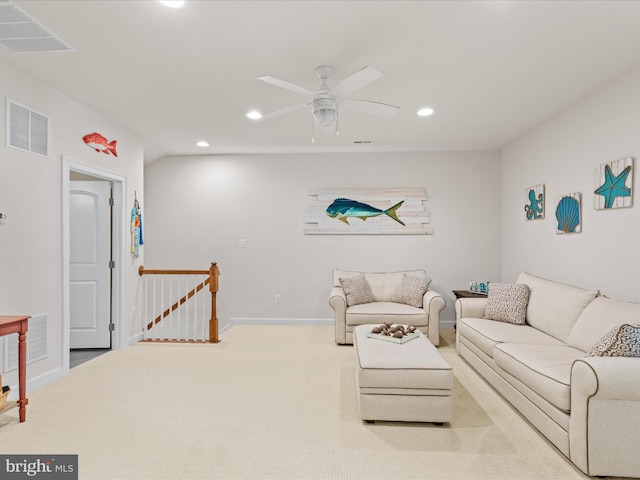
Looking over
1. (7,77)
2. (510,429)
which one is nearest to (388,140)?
(510,429)

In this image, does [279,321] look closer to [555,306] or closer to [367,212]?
[367,212]

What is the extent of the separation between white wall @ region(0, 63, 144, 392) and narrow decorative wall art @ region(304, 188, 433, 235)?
3.11 m

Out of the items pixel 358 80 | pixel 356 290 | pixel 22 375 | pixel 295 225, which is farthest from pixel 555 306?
pixel 22 375

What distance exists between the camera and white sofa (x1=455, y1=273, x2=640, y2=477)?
1.96 m

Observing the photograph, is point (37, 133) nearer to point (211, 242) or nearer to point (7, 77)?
point (7, 77)

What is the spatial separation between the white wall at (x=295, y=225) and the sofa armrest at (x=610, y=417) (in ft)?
12.2

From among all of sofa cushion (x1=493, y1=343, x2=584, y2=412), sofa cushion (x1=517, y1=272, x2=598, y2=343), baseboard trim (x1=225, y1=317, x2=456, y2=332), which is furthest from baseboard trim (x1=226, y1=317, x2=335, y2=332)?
sofa cushion (x1=493, y1=343, x2=584, y2=412)

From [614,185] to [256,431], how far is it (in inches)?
142

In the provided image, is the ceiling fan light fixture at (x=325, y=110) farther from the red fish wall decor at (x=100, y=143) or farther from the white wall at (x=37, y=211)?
the red fish wall decor at (x=100, y=143)

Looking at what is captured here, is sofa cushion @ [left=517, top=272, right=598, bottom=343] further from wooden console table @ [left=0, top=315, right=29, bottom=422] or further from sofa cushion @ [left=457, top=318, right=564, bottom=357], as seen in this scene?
wooden console table @ [left=0, top=315, right=29, bottom=422]

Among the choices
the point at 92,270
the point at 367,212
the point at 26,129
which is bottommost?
the point at 92,270

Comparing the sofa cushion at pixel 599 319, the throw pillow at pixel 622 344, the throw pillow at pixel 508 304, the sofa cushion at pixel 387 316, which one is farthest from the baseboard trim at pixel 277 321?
the throw pillow at pixel 622 344

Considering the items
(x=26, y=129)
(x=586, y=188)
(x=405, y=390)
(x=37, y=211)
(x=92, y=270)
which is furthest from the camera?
(x=92, y=270)

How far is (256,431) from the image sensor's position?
2498 millimetres
